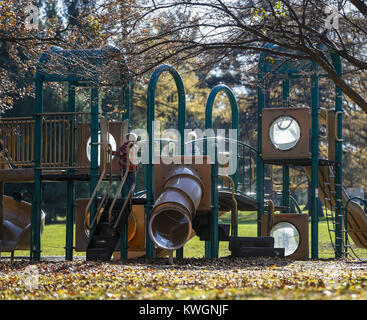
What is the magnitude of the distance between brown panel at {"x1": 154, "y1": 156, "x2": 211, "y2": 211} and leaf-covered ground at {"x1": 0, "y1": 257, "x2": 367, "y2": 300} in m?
1.73

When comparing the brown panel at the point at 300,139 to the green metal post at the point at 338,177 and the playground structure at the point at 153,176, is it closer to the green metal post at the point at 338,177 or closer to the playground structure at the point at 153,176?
the playground structure at the point at 153,176

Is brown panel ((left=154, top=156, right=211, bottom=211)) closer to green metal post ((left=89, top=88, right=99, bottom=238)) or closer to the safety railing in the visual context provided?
green metal post ((left=89, top=88, right=99, bottom=238))

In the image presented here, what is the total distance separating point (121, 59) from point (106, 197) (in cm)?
321

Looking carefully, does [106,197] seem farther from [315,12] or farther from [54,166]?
[315,12]

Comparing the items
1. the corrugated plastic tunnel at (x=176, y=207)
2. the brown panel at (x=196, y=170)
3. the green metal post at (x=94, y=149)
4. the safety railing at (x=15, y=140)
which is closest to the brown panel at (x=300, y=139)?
the brown panel at (x=196, y=170)

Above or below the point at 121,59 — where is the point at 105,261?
below

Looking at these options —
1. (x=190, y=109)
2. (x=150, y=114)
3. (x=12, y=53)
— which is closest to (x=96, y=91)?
(x=150, y=114)

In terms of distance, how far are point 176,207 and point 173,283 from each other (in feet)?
12.5

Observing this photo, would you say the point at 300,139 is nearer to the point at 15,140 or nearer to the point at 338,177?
the point at 338,177

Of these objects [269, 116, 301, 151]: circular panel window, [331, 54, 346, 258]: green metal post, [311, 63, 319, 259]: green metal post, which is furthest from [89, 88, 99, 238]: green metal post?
[331, 54, 346, 258]: green metal post

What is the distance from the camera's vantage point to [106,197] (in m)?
14.3

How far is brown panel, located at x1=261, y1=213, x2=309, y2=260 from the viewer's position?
16.1 metres
